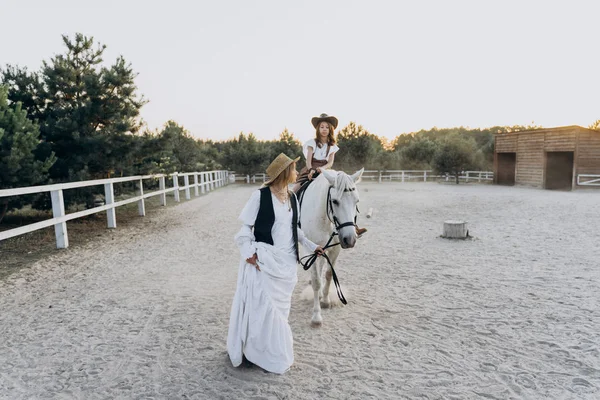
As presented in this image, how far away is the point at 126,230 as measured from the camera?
9531 mm

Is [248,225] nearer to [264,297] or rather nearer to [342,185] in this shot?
[264,297]

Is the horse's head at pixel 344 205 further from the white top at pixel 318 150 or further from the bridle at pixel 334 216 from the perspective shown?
the white top at pixel 318 150

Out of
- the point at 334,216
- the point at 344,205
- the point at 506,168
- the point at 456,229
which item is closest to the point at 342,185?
the point at 344,205

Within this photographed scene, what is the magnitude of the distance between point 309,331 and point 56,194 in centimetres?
593

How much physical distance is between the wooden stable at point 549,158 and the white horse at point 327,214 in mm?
22644

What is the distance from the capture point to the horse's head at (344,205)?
3.61 meters

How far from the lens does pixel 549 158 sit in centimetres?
2405

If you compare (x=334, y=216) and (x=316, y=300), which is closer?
(x=334, y=216)

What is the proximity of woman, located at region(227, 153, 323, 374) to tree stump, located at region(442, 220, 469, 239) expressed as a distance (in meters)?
6.31

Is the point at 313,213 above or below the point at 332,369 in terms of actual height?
above

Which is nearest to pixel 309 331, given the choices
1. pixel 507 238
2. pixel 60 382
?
pixel 60 382

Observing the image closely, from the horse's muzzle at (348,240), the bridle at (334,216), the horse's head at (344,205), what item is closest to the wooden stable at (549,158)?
the bridle at (334,216)

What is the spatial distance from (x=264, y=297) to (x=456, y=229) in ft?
21.6

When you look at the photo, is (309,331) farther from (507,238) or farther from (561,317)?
(507,238)
